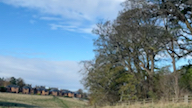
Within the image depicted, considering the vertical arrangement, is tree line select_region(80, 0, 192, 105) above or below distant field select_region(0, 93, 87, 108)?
above

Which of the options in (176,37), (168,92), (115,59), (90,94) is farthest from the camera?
(90,94)

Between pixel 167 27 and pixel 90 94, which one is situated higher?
pixel 167 27

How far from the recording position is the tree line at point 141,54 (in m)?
25.8

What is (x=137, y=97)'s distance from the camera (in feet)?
93.9

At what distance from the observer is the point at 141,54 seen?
29094mm

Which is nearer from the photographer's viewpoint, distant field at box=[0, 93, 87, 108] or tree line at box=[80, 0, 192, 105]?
tree line at box=[80, 0, 192, 105]

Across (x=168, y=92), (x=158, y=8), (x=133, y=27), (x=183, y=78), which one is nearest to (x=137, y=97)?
(x=168, y=92)

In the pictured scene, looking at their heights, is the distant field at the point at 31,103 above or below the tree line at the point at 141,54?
below

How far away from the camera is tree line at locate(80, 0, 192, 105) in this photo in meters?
25.8

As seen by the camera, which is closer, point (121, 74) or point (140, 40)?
point (140, 40)

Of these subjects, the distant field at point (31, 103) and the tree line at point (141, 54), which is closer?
the tree line at point (141, 54)

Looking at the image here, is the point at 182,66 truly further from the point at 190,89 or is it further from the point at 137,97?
the point at 137,97

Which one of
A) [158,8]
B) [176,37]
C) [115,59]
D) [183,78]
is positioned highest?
[158,8]

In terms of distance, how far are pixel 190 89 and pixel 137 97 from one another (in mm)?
6225
